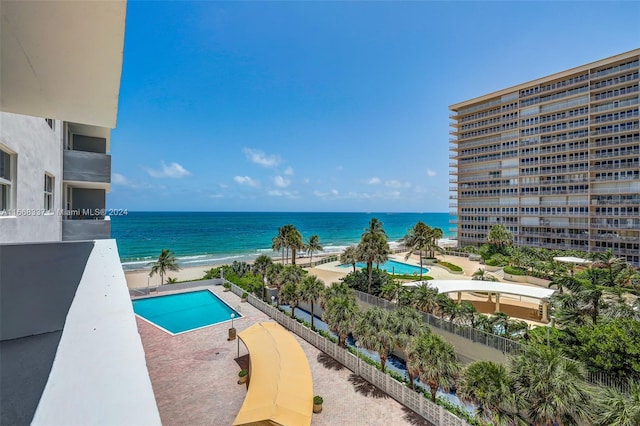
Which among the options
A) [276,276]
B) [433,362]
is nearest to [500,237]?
[276,276]

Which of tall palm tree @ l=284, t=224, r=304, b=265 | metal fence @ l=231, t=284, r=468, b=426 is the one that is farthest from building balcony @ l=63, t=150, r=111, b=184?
tall palm tree @ l=284, t=224, r=304, b=265

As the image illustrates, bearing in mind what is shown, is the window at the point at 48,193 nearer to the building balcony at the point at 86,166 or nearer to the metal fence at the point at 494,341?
the building balcony at the point at 86,166

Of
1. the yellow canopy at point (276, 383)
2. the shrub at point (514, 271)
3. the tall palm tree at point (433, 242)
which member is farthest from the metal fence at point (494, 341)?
the shrub at point (514, 271)

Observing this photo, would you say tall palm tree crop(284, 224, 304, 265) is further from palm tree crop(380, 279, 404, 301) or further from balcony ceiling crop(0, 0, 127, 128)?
balcony ceiling crop(0, 0, 127, 128)

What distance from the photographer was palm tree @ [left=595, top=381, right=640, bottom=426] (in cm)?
962

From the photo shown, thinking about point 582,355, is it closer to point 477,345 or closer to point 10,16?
point 477,345

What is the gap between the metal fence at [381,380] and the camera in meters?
13.0

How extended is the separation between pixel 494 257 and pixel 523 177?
818 inches

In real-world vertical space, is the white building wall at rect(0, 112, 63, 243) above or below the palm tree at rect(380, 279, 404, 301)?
above

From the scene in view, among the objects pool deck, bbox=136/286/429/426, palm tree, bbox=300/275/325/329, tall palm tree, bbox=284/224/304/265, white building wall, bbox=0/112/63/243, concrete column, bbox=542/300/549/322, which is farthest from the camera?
tall palm tree, bbox=284/224/304/265

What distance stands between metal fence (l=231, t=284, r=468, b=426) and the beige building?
49.0 meters

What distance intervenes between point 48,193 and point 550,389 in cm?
1662

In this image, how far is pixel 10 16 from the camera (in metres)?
2.39

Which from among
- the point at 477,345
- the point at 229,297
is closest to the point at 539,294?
the point at 477,345
